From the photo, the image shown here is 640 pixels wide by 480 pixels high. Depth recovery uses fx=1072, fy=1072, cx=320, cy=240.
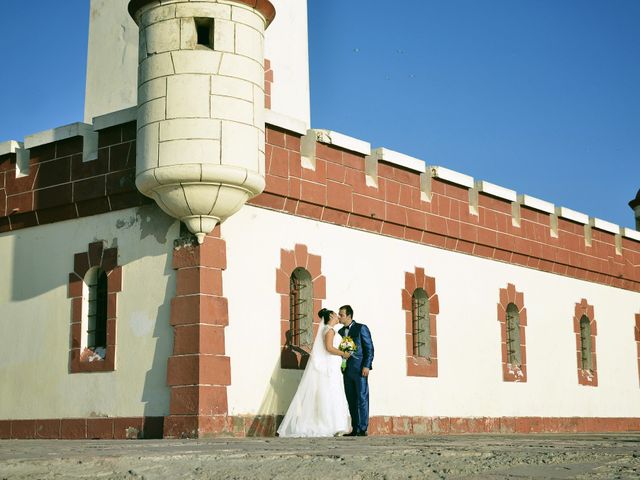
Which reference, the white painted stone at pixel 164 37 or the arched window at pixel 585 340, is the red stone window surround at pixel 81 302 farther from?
the arched window at pixel 585 340

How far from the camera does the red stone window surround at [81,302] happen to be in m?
14.3

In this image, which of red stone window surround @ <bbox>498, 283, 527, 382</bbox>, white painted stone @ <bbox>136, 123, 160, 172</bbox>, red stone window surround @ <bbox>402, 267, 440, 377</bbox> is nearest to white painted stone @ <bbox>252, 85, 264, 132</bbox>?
white painted stone @ <bbox>136, 123, 160, 172</bbox>

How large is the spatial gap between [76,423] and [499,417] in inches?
307

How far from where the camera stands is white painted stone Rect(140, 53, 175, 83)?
13.4 meters

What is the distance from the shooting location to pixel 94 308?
14977 mm

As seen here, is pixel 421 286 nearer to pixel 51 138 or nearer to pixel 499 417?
pixel 499 417

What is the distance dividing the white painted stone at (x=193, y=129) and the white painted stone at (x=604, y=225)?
11704 mm

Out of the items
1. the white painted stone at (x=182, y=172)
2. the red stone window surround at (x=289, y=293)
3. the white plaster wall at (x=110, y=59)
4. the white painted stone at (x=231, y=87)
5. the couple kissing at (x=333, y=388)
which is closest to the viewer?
the white painted stone at (x=182, y=172)

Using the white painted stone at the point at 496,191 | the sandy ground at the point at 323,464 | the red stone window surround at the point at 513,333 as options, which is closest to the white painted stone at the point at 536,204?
the white painted stone at the point at 496,191

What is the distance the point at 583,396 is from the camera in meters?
21.5

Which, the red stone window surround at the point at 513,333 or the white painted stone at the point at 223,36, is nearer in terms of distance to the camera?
the white painted stone at the point at 223,36

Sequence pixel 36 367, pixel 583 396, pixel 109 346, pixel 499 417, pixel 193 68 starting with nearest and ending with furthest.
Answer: pixel 193 68 < pixel 109 346 < pixel 36 367 < pixel 499 417 < pixel 583 396

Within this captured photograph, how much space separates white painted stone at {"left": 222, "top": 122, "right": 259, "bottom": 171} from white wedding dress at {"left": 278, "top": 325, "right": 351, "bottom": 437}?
96.2 inches

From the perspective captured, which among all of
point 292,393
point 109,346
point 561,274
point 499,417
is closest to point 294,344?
point 292,393
